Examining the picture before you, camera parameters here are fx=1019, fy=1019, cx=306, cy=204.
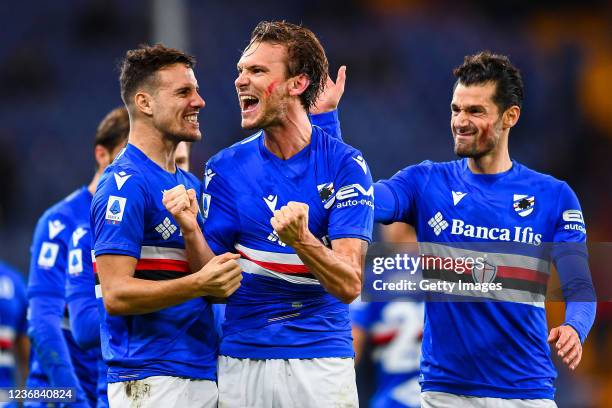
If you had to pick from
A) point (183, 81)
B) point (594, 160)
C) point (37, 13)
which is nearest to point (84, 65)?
point (37, 13)

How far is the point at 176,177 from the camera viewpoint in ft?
15.7

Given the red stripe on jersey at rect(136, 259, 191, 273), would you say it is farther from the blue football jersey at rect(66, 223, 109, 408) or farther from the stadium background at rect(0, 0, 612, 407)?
the stadium background at rect(0, 0, 612, 407)

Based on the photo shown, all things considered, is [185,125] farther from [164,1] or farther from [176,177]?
[164,1]

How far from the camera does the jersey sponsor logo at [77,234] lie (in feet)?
19.4

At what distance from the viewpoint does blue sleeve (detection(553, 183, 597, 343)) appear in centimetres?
520

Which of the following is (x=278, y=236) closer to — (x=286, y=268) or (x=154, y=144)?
(x=286, y=268)

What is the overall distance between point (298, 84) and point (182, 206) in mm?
890

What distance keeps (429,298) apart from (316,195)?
1134 mm

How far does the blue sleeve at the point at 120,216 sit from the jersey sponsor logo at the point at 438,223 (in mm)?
1617

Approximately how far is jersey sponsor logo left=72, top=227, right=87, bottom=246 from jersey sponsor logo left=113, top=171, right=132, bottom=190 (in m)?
1.51

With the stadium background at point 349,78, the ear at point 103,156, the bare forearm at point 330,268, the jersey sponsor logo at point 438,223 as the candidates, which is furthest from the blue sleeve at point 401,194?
the stadium background at point 349,78

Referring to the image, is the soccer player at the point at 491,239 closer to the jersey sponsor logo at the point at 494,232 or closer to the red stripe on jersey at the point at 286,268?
the jersey sponsor logo at the point at 494,232

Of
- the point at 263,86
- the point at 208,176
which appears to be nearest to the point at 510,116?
the point at 263,86

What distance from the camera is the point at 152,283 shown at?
430 centimetres
